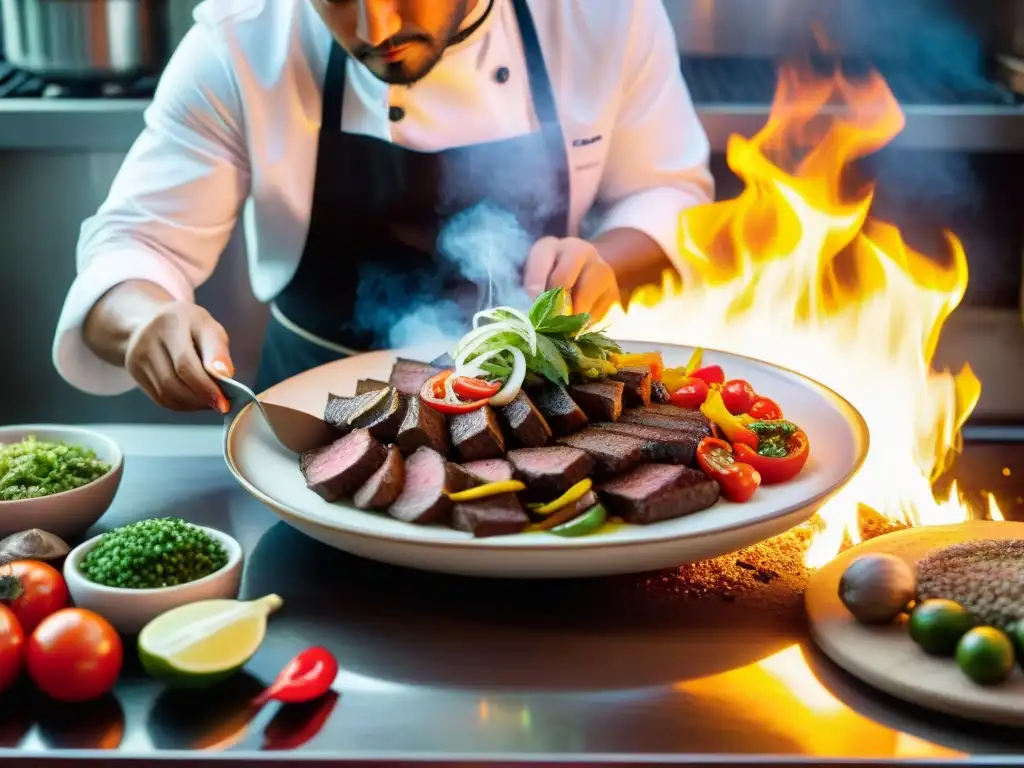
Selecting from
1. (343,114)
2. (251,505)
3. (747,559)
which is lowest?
(251,505)

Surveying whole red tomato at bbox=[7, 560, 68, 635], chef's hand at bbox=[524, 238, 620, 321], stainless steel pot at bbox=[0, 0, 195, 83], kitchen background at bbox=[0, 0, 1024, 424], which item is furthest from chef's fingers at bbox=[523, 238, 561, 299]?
stainless steel pot at bbox=[0, 0, 195, 83]

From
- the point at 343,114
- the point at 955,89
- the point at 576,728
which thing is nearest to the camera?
the point at 576,728

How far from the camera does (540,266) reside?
7.13 feet

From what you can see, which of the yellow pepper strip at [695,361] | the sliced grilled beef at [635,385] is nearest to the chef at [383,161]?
the yellow pepper strip at [695,361]

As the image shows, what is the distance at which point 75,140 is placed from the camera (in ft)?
10.5

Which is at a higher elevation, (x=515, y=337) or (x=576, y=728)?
(x=515, y=337)

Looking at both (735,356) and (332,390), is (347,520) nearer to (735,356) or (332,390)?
(332,390)

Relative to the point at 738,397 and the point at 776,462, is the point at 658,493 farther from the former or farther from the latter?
the point at 738,397

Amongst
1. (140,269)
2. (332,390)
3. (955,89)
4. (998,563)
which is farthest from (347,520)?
(955,89)

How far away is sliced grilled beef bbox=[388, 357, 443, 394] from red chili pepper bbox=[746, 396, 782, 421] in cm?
52

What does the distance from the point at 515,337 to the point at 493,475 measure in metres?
0.29

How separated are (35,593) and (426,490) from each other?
0.50m

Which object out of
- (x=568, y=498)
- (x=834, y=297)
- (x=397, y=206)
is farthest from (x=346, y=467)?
(x=834, y=297)

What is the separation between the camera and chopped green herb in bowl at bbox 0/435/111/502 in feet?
5.48
